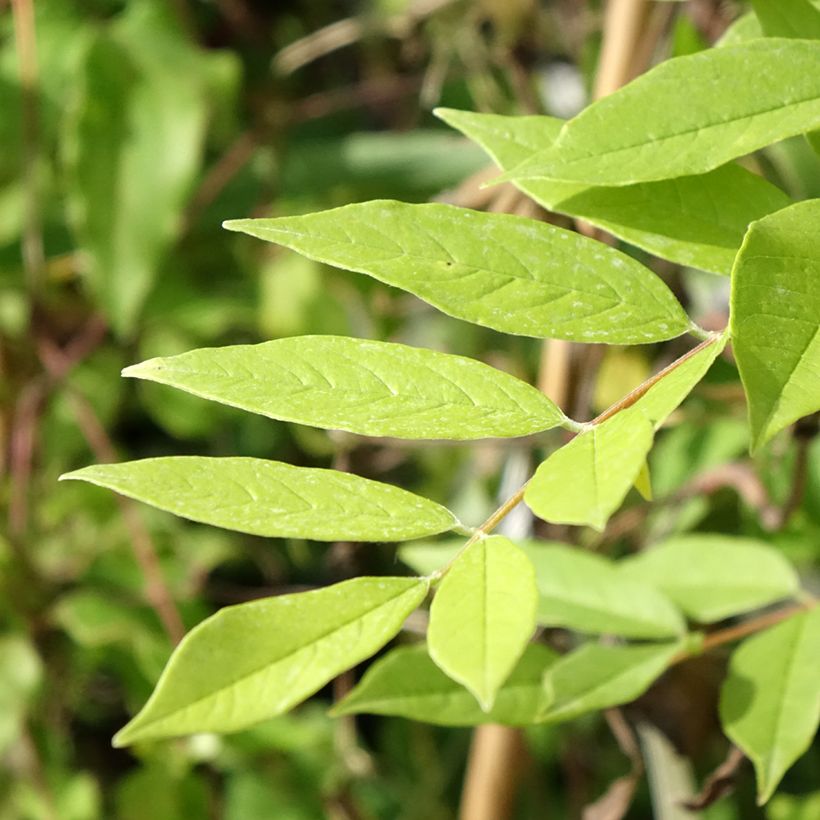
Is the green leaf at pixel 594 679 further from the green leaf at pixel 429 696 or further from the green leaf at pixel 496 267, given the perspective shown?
the green leaf at pixel 496 267

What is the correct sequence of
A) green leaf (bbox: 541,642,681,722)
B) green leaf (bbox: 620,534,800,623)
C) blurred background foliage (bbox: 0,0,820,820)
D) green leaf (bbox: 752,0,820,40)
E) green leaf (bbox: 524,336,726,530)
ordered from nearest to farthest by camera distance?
green leaf (bbox: 524,336,726,530) → green leaf (bbox: 752,0,820,40) → green leaf (bbox: 541,642,681,722) → green leaf (bbox: 620,534,800,623) → blurred background foliage (bbox: 0,0,820,820)

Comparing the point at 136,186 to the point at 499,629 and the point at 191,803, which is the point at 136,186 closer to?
the point at 191,803

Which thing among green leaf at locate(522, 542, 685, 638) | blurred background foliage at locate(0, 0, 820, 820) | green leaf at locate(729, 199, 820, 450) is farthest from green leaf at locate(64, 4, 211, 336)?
green leaf at locate(729, 199, 820, 450)

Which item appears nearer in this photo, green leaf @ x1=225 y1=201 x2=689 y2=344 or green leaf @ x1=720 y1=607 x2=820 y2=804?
green leaf @ x1=225 y1=201 x2=689 y2=344

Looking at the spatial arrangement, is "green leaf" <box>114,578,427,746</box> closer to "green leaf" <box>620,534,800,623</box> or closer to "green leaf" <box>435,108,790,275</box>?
"green leaf" <box>435,108,790,275</box>

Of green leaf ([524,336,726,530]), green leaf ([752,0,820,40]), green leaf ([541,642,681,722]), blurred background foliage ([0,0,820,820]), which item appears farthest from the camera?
blurred background foliage ([0,0,820,820])

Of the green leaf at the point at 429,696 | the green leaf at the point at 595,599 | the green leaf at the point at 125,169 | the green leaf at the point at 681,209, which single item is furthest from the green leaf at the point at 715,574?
the green leaf at the point at 125,169

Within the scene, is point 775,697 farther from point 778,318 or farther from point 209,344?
point 209,344

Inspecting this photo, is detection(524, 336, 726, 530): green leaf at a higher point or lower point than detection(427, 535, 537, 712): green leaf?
higher

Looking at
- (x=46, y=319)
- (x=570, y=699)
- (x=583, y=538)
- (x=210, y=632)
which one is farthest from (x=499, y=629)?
(x=46, y=319)
